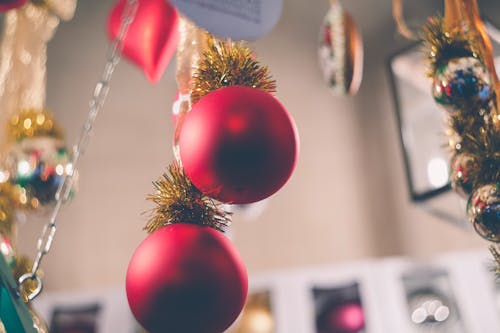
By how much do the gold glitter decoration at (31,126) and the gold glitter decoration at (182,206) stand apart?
486 mm

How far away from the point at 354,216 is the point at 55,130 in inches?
35.9

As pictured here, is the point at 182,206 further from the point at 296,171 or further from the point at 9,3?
the point at 296,171

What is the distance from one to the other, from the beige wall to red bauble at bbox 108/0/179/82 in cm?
51

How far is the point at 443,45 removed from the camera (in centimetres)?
53

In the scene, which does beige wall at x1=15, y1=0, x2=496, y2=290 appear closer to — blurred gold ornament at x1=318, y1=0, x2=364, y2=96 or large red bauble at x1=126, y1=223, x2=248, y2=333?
blurred gold ornament at x1=318, y1=0, x2=364, y2=96

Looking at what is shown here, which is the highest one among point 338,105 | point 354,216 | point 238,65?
point 338,105

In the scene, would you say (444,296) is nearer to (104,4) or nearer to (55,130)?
(55,130)

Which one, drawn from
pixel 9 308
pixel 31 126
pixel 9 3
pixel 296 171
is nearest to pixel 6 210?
pixel 31 126

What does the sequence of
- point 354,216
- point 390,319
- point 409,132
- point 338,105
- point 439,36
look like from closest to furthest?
point 439,36
point 390,319
point 409,132
point 354,216
point 338,105

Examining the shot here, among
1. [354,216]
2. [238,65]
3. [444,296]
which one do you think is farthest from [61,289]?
[238,65]

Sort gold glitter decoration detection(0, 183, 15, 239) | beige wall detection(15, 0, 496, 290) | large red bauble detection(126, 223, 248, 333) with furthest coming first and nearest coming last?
beige wall detection(15, 0, 496, 290) < gold glitter decoration detection(0, 183, 15, 239) < large red bauble detection(126, 223, 248, 333)

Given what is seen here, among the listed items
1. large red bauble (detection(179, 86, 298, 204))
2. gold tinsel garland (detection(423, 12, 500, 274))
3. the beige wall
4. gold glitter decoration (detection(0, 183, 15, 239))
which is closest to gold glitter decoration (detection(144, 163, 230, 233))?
large red bauble (detection(179, 86, 298, 204))

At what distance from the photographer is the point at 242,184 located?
1.22ft

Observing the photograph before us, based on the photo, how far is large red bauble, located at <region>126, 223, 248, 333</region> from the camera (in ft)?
1.16
